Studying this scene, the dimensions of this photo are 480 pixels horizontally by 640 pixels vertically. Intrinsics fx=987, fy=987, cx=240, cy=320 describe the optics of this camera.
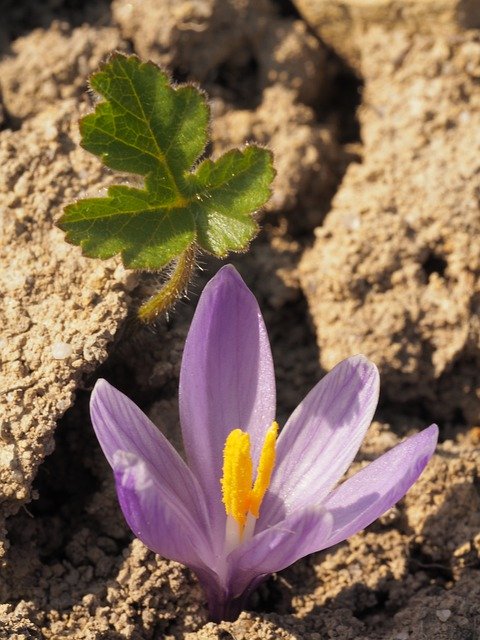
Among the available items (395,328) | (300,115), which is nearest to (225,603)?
(395,328)

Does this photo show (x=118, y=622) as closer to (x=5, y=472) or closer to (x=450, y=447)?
(x=5, y=472)

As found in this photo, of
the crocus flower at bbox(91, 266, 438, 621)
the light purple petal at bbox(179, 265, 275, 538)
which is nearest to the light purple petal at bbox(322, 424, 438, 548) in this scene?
the crocus flower at bbox(91, 266, 438, 621)

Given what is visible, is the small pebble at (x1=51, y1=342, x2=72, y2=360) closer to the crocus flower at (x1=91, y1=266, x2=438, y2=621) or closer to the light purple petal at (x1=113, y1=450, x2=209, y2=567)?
the crocus flower at (x1=91, y1=266, x2=438, y2=621)

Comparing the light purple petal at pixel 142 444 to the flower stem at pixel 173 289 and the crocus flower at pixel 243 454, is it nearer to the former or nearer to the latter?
the crocus flower at pixel 243 454

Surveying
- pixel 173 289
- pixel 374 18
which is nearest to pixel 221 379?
pixel 173 289

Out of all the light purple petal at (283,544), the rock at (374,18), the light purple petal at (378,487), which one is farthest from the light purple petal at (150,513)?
the rock at (374,18)
